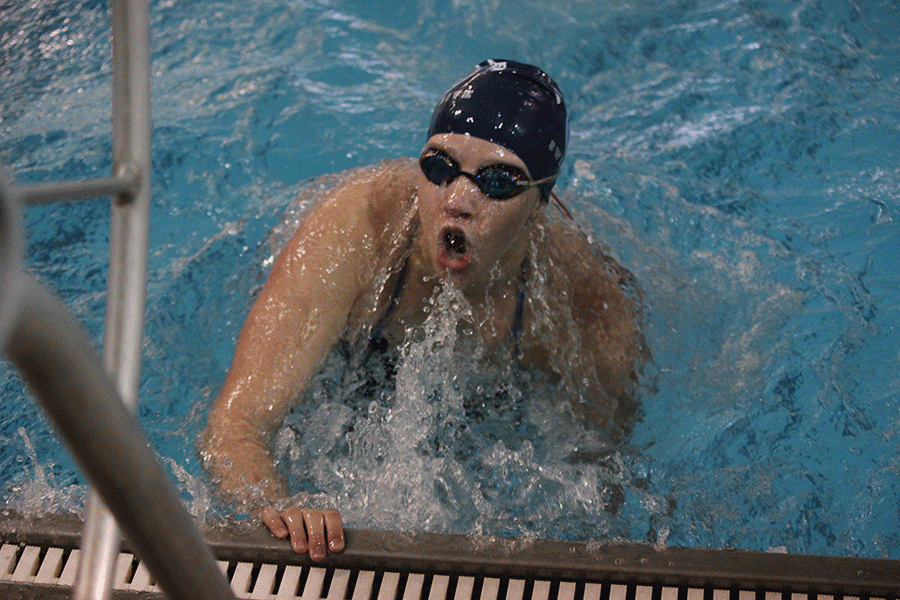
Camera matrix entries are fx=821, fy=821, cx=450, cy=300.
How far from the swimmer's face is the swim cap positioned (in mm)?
37

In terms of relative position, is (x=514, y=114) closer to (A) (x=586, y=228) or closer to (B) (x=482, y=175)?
(B) (x=482, y=175)

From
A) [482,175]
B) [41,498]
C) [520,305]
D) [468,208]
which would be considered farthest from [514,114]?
[41,498]

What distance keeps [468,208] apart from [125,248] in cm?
154

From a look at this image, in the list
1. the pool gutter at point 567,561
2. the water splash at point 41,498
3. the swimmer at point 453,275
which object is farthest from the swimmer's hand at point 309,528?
the water splash at point 41,498

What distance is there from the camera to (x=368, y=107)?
169 inches

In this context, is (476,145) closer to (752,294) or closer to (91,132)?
(752,294)

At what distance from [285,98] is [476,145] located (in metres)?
2.20

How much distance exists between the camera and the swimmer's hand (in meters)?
1.62

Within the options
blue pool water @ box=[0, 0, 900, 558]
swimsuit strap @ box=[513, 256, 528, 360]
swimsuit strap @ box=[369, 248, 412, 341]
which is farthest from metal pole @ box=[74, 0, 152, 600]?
swimsuit strap @ box=[513, 256, 528, 360]

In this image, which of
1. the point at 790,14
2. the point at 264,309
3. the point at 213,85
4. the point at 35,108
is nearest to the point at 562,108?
the point at 264,309

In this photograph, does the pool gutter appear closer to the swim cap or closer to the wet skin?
the wet skin

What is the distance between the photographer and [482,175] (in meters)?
2.31

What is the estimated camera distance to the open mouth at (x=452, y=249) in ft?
7.62

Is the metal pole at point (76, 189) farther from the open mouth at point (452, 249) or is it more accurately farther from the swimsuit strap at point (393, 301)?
the swimsuit strap at point (393, 301)
